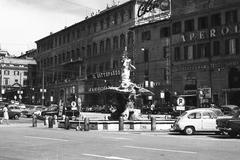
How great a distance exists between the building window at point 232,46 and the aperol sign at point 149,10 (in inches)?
645

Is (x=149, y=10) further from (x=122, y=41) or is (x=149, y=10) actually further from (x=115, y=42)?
(x=115, y=42)

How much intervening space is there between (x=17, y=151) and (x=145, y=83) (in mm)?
49477

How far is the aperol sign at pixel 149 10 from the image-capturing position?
6888cm

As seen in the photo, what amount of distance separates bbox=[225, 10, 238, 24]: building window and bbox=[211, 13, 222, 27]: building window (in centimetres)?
118

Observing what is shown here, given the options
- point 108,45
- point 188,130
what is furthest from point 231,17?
point 188,130

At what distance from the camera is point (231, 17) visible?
5444 centimetres

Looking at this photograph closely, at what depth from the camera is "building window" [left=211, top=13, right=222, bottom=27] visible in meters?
56.0

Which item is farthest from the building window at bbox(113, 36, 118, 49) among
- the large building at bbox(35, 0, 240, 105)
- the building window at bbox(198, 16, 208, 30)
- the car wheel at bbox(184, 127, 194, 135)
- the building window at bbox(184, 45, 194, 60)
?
the car wheel at bbox(184, 127, 194, 135)

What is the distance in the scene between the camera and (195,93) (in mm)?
57750

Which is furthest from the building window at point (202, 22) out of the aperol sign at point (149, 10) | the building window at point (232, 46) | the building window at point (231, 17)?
the aperol sign at point (149, 10)

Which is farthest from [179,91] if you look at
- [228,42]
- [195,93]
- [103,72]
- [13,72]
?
[13,72]

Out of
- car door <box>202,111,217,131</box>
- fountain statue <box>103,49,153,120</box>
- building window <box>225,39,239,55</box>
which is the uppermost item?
building window <box>225,39,239,55</box>

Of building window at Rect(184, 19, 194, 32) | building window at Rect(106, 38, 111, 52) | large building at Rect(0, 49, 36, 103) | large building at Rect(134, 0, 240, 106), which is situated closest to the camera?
large building at Rect(134, 0, 240, 106)

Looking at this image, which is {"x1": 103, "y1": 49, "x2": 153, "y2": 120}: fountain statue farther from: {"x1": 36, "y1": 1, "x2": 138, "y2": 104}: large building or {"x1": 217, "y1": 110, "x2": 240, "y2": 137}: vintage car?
{"x1": 36, "y1": 1, "x2": 138, "y2": 104}: large building
